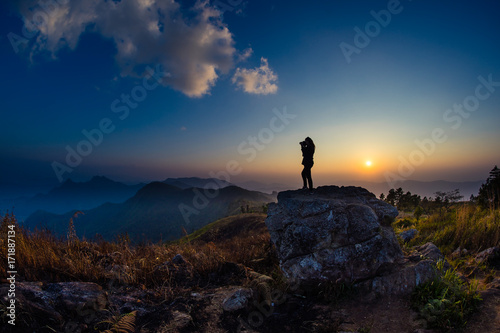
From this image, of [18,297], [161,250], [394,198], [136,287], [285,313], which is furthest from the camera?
[394,198]

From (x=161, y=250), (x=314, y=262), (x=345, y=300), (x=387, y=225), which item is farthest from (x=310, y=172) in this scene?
(x=161, y=250)

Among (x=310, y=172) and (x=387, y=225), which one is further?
(x=310, y=172)

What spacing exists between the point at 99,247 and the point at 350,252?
8295 millimetres

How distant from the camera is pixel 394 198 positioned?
110ft

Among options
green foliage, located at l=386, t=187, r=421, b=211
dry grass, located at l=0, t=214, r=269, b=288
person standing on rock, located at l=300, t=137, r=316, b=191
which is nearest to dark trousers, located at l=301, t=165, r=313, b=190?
person standing on rock, located at l=300, t=137, r=316, b=191

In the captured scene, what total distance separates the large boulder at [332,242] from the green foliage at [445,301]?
94 centimetres

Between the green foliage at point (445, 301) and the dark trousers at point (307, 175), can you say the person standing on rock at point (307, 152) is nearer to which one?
the dark trousers at point (307, 175)

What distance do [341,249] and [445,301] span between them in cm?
225

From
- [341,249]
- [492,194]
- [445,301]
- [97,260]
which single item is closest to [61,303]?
[97,260]

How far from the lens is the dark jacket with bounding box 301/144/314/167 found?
28.1 feet

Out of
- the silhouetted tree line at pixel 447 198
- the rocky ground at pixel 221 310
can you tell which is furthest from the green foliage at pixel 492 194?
the rocky ground at pixel 221 310

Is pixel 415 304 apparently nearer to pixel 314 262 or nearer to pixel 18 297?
pixel 314 262

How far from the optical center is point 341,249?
6.16m

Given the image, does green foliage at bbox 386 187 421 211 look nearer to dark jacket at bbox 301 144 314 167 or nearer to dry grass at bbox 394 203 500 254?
dry grass at bbox 394 203 500 254
